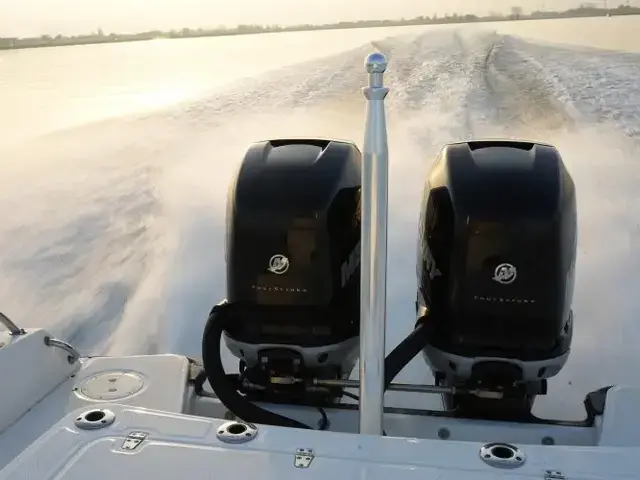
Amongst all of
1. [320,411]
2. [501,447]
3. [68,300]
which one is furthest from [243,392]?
[68,300]

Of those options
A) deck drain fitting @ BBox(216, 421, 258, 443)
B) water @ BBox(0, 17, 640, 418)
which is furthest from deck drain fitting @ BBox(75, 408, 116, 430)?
water @ BBox(0, 17, 640, 418)

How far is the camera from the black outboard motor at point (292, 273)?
1267 mm

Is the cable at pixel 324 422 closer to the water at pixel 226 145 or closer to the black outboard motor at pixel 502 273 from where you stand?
the black outboard motor at pixel 502 273

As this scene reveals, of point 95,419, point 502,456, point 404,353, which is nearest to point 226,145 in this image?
point 404,353

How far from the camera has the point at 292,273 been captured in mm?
1269

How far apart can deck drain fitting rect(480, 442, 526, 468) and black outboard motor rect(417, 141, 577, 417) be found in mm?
394

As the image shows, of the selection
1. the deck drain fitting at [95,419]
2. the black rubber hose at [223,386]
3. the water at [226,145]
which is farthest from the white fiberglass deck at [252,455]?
the water at [226,145]

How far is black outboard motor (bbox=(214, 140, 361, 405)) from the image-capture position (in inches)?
49.9

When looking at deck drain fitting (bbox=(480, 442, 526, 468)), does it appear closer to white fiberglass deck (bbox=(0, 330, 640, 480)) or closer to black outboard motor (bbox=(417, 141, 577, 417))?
white fiberglass deck (bbox=(0, 330, 640, 480))

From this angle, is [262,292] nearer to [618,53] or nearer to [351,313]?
[351,313]

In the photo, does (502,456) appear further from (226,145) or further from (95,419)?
(226,145)

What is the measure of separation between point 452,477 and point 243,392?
63 centimetres

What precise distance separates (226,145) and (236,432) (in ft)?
9.75

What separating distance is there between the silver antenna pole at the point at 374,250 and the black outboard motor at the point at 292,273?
1.21ft
